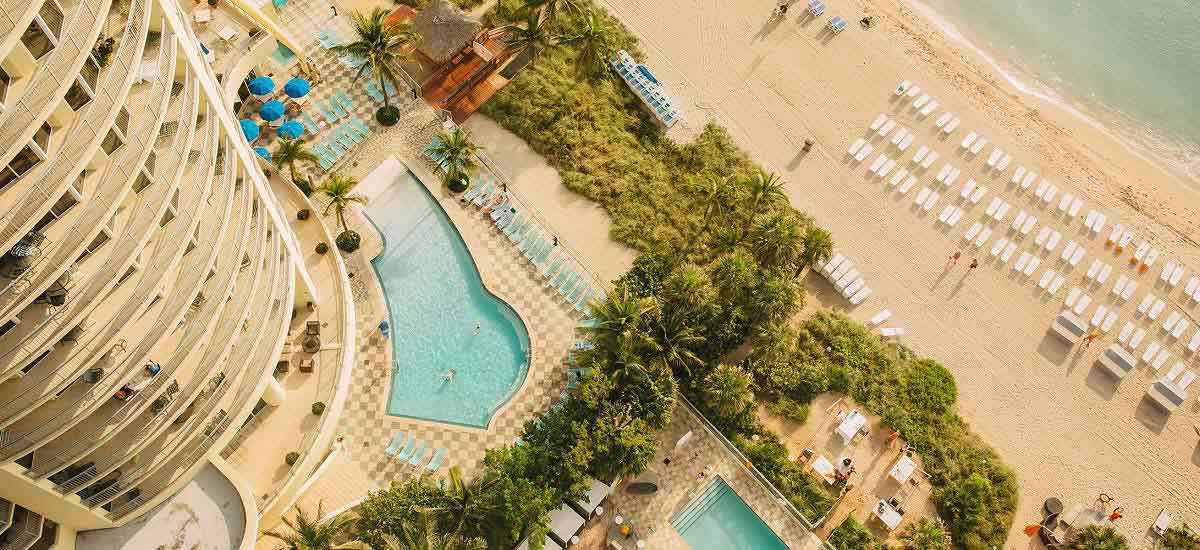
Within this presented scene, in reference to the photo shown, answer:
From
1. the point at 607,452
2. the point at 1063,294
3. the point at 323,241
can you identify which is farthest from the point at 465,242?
the point at 1063,294

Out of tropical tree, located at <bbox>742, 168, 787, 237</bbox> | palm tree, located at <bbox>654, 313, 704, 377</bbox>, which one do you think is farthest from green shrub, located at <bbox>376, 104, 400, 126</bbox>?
tropical tree, located at <bbox>742, 168, 787, 237</bbox>

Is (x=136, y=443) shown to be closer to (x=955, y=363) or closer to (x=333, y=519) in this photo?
(x=333, y=519)

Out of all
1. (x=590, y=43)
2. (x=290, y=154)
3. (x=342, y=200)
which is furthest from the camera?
(x=590, y=43)

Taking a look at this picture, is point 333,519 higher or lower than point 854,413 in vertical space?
lower

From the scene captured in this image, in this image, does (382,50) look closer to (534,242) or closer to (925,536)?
(534,242)

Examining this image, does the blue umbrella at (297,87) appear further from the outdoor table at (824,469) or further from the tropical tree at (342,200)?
the outdoor table at (824,469)

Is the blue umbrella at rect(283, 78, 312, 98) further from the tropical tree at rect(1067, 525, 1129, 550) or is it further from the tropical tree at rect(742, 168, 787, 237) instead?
the tropical tree at rect(1067, 525, 1129, 550)

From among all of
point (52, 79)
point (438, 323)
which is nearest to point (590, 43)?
point (438, 323)
